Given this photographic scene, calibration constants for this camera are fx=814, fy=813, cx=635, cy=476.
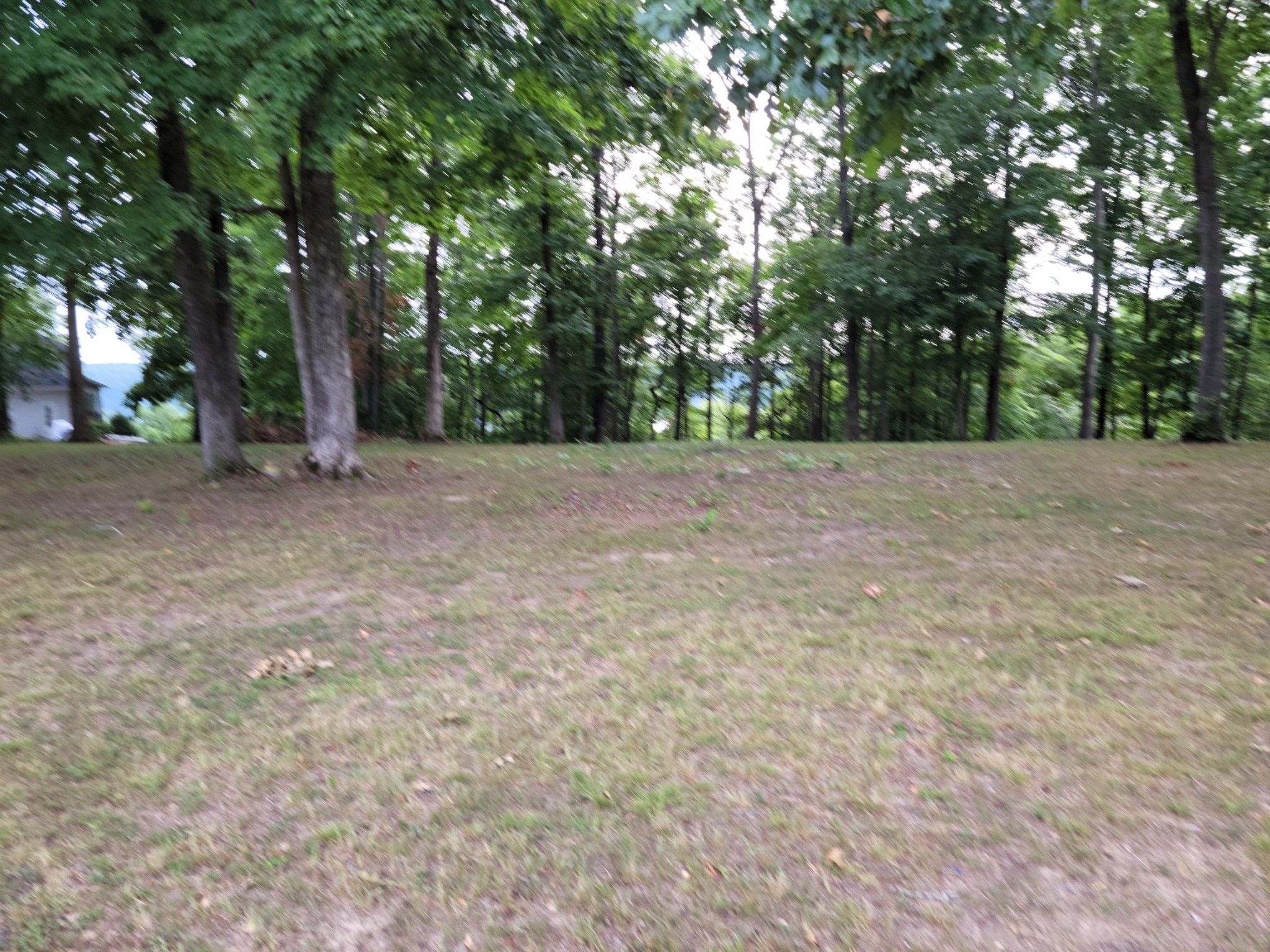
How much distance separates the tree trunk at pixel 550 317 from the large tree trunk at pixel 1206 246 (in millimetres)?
14366

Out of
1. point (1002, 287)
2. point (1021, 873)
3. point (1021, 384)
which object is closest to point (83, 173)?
point (1021, 873)

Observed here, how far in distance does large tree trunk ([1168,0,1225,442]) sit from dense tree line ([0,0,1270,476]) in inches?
2.4

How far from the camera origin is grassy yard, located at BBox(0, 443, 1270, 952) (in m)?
2.41

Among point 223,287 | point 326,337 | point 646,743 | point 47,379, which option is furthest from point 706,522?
point 47,379

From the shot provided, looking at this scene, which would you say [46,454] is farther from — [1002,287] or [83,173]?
[1002,287]

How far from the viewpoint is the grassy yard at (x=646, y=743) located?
7.92 ft

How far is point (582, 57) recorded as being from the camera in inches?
397

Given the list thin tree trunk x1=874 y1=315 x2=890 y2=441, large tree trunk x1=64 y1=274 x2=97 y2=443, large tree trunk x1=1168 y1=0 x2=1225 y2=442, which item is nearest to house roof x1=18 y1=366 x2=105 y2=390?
large tree trunk x1=64 y1=274 x2=97 y2=443

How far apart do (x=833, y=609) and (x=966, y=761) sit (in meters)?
1.98

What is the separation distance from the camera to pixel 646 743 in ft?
11.2

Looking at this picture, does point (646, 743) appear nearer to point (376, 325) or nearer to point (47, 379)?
point (376, 325)

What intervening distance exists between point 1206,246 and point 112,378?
92.3 metres

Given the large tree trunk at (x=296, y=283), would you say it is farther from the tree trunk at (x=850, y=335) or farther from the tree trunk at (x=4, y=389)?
the tree trunk at (x=4, y=389)

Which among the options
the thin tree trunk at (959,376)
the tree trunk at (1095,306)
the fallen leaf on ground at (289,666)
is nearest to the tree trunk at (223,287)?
the fallen leaf on ground at (289,666)
